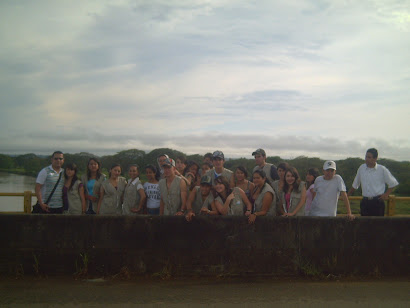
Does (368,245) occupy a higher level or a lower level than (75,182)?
lower

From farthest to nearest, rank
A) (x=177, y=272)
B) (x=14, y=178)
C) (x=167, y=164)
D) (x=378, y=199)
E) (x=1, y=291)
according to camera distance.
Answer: (x=14, y=178) → (x=378, y=199) → (x=167, y=164) → (x=177, y=272) → (x=1, y=291)

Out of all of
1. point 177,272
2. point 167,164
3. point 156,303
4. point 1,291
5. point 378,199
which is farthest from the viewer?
point 378,199

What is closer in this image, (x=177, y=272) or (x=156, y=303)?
(x=156, y=303)

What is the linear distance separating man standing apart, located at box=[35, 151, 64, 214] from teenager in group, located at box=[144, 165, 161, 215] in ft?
4.56

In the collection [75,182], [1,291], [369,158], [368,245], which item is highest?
[369,158]

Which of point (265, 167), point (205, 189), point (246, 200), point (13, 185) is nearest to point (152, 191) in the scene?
point (205, 189)

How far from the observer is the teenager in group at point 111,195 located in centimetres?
589

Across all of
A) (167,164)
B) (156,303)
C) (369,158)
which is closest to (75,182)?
(167,164)

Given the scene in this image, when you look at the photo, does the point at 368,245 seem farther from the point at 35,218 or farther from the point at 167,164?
the point at 35,218

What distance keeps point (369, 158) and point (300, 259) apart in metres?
2.45

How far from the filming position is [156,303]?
3998 millimetres

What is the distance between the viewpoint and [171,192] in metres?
5.59

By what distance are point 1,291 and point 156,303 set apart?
197cm

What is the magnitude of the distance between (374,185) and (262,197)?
92.7 inches
